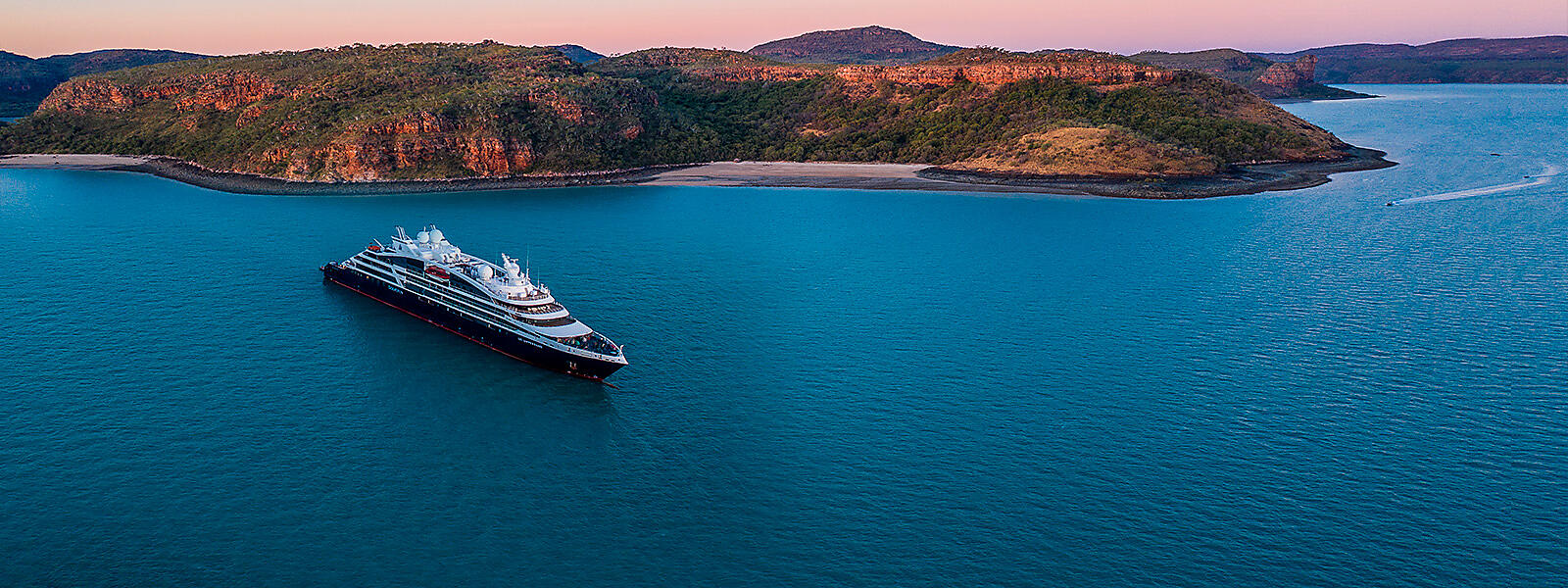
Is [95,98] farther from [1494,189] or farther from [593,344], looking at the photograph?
[1494,189]

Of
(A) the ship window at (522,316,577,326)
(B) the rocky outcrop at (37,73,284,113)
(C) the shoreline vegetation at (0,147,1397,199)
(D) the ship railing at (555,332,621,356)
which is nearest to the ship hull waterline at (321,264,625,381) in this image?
(D) the ship railing at (555,332,621,356)

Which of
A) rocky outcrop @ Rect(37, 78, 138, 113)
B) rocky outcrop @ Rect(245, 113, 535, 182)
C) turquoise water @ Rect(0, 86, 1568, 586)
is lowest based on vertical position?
turquoise water @ Rect(0, 86, 1568, 586)

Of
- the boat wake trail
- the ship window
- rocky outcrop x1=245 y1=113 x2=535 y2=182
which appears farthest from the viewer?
rocky outcrop x1=245 y1=113 x2=535 y2=182

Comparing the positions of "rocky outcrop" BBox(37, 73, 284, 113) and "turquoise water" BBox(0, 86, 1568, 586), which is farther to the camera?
"rocky outcrop" BBox(37, 73, 284, 113)

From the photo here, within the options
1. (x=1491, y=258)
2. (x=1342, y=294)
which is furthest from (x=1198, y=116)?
(x=1342, y=294)

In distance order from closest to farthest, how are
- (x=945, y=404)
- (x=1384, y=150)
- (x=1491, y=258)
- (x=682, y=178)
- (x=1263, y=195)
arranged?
(x=945, y=404), (x=1491, y=258), (x=1263, y=195), (x=682, y=178), (x=1384, y=150)

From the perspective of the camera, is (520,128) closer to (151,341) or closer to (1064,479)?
(151,341)

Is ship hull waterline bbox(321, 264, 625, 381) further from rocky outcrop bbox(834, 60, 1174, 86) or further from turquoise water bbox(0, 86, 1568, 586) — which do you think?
rocky outcrop bbox(834, 60, 1174, 86)

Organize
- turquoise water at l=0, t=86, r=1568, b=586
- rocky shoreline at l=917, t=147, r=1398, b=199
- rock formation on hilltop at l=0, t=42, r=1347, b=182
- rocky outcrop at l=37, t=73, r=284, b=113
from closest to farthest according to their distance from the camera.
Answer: turquoise water at l=0, t=86, r=1568, b=586
rocky shoreline at l=917, t=147, r=1398, b=199
rock formation on hilltop at l=0, t=42, r=1347, b=182
rocky outcrop at l=37, t=73, r=284, b=113
